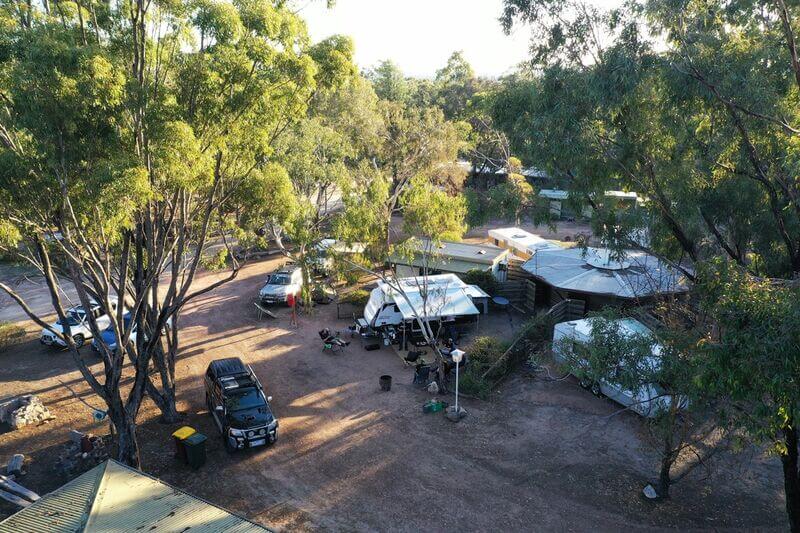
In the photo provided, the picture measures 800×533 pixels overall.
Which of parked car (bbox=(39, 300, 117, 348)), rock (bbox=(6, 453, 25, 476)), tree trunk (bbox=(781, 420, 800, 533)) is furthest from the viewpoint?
parked car (bbox=(39, 300, 117, 348))

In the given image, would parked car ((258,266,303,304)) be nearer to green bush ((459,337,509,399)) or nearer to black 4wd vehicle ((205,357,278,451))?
black 4wd vehicle ((205,357,278,451))

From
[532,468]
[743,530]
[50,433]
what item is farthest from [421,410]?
[50,433]

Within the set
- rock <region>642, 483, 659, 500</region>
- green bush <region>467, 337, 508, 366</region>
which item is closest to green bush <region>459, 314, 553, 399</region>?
green bush <region>467, 337, 508, 366</region>

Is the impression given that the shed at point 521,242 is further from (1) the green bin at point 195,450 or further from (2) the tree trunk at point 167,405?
(1) the green bin at point 195,450

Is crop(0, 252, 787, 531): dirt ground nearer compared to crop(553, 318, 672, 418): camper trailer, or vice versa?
crop(0, 252, 787, 531): dirt ground

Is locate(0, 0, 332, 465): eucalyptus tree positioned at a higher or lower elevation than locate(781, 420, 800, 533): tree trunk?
higher

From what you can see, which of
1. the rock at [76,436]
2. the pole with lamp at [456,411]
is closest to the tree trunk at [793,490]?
the pole with lamp at [456,411]

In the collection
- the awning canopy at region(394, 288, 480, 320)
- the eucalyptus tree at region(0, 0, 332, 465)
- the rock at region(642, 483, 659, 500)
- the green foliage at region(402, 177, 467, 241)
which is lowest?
the rock at region(642, 483, 659, 500)
